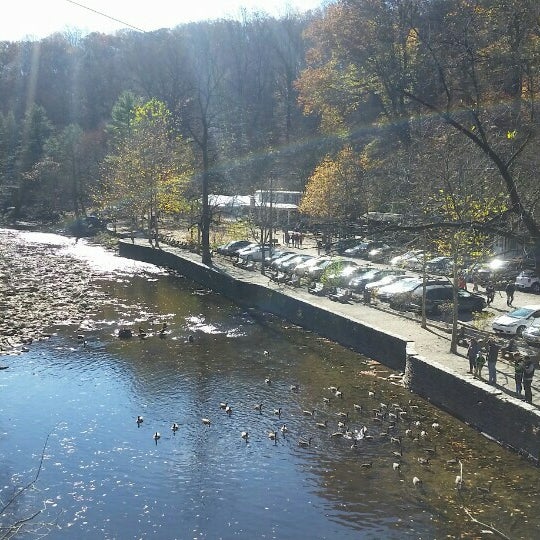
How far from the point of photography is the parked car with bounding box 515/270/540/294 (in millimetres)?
33594

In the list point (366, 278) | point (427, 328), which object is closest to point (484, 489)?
point (427, 328)

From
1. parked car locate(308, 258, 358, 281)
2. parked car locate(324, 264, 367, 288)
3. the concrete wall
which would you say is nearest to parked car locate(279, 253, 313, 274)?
parked car locate(308, 258, 358, 281)

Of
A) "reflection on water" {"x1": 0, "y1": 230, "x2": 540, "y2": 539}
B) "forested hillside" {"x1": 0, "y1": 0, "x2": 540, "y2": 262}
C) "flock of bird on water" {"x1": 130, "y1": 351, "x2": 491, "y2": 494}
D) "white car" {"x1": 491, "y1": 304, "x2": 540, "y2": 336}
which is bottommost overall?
"reflection on water" {"x1": 0, "y1": 230, "x2": 540, "y2": 539}

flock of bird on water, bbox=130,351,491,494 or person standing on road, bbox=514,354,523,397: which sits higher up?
person standing on road, bbox=514,354,523,397

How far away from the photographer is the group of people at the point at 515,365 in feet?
55.1

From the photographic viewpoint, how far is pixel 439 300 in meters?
29.0

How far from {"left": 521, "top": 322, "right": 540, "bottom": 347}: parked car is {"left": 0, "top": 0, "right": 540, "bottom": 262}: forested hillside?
Answer: 5.07m

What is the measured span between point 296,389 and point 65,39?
412 feet

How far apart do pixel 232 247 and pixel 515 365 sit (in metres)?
34.4

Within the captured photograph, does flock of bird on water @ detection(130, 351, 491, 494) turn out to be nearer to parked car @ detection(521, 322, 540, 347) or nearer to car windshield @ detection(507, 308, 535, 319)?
parked car @ detection(521, 322, 540, 347)

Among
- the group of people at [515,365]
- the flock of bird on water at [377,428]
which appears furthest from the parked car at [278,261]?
the flock of bird on water at [377,428]

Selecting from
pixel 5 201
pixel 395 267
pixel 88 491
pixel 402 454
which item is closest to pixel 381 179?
pixel 395 267

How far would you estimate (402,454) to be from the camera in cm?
1619

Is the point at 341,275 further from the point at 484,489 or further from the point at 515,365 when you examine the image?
the point at 484,489
